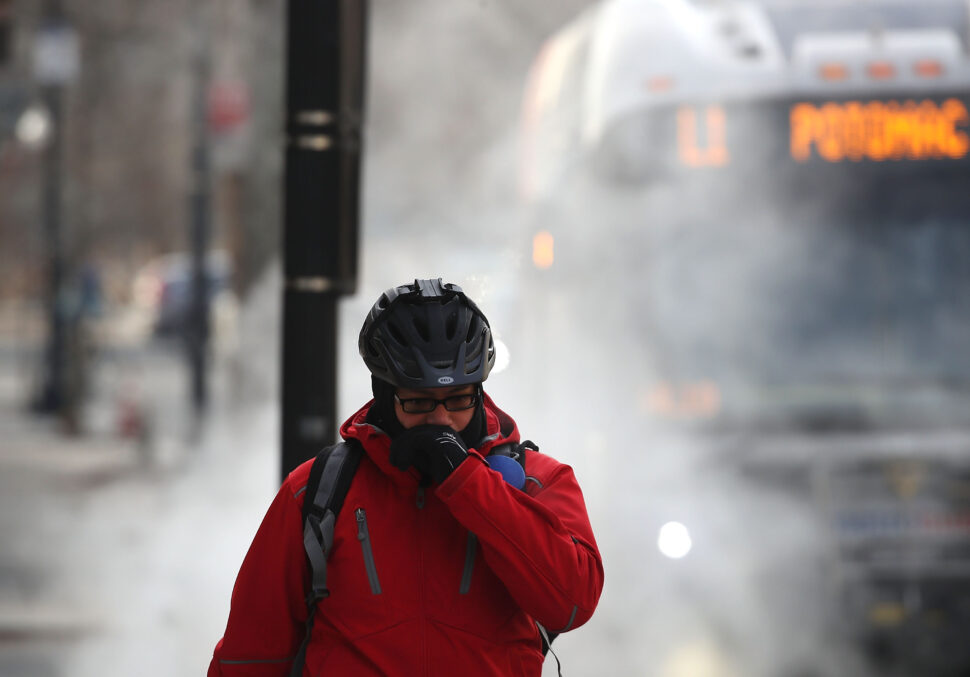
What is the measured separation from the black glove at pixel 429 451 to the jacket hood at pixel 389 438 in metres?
0.04

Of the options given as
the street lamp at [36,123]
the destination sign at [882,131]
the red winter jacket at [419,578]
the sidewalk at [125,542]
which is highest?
the street lamp at [36,123]

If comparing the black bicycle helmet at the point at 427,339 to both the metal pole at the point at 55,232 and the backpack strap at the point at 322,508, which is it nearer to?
the backpack strap at the point at 322,508

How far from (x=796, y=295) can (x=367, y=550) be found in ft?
12.2

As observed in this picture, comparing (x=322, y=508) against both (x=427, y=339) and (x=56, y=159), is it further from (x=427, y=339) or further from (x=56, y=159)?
(x=56, y=159)

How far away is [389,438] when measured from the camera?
211cm

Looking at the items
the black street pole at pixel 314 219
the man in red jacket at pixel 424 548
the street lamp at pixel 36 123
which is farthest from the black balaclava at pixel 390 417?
the street lamp at pixel 36 123

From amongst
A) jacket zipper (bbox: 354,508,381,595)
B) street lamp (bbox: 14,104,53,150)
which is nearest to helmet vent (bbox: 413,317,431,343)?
jacket zipper (bbox: 354,508,381,595)

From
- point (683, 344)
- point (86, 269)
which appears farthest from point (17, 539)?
point (86, 269)

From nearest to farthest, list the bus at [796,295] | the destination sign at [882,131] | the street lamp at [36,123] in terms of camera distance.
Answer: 1. the bus at [796,295]
2. the destination sign at [882,131]
3. the street lamp at [36,123]

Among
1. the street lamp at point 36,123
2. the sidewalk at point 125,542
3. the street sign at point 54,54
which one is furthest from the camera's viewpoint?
the street sign at point 54,54

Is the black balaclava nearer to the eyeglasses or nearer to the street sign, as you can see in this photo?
the eyeglasses

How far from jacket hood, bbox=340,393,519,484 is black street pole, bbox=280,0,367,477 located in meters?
1.37

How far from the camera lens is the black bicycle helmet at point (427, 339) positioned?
2098 mm

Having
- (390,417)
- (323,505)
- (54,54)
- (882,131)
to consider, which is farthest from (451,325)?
(54,54)
